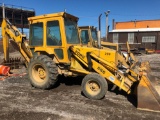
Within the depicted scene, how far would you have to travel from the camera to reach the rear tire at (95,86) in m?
6.00

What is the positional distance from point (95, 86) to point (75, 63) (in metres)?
1.27

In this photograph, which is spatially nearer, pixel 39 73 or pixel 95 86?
pixel 95 86

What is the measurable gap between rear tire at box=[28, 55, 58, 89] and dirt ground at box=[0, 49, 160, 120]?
253 mm

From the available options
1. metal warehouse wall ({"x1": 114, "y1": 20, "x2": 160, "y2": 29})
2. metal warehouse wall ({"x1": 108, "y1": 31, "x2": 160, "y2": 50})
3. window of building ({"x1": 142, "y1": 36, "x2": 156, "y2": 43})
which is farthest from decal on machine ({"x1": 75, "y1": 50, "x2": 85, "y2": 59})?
metal warehouse wall ({"x1": 114, "y1": 20, "x2": 160, "y2": 29})

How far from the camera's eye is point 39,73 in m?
7.54

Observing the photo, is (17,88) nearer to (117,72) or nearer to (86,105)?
(86,105)

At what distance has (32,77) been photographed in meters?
7.58

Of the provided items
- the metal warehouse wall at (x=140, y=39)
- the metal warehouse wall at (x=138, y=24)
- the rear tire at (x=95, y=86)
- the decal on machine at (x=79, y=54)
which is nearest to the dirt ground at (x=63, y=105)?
the rear tire at (x=95, y=86)

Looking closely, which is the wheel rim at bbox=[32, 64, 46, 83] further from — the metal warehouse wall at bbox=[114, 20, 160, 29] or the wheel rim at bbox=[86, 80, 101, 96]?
the metal warehouse wall at bbox=[114, 20, 160, 29]

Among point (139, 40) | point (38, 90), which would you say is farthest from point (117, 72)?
point (139, 40)

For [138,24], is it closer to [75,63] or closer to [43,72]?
[75,63]

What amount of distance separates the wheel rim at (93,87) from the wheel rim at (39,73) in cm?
189

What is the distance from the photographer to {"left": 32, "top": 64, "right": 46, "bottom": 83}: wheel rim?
7.41 meters

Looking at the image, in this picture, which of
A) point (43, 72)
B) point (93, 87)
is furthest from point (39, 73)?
point (93, 87)
